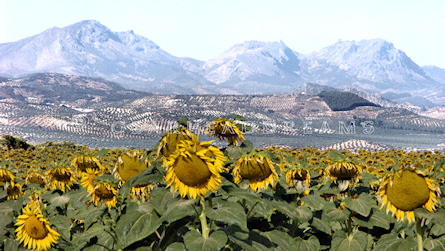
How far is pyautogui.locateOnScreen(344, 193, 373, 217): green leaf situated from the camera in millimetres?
4825

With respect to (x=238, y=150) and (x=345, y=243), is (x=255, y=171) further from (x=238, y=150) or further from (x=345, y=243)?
(x=345, y=243)

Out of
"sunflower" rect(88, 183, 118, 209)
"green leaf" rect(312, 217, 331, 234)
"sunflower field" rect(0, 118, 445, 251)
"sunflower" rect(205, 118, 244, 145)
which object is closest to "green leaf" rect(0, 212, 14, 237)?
"sunflower field" rect(0, 118, 445, 251)

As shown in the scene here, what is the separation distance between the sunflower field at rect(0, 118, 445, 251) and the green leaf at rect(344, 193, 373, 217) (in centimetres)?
2

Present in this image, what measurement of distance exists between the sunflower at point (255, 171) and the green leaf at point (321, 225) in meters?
1.91

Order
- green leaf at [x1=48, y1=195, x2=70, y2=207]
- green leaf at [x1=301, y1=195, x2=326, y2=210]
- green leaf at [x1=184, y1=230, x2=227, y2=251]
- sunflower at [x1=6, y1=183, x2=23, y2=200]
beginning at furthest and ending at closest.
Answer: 1. sunflower at [x1=6, y1=183, x2=23, y2=200]
2. green leaf at [x1=48, y1=195, x2=70, y2=207]
3. green leaf at [x1=301, y1=195, x2=326, y2=210]
4. green leaf at [x1=184, y1=230, x2=227, y2=251]

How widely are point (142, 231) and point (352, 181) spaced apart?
3.43 meters

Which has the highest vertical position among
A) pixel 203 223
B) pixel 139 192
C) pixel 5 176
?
pixel 203 223

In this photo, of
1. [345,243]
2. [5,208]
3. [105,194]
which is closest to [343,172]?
[345,243]

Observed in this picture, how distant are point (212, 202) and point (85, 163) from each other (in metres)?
3.47

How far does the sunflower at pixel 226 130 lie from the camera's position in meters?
4.24

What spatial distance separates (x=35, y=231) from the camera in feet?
15.6

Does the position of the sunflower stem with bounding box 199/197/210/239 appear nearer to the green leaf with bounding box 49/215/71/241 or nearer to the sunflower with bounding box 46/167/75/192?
the green leaf with bounding box 49/215/71/241

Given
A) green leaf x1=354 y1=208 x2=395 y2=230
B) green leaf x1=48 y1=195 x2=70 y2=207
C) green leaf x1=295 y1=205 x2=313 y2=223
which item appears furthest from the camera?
green leaf x1=48 y1=195 x2=70 y2=207

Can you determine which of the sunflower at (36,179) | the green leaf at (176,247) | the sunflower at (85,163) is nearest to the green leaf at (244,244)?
the green leaf at (176,247)
